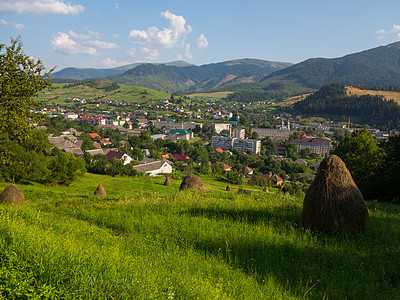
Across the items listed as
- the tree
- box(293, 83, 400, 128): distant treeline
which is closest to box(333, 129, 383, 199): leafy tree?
the tree

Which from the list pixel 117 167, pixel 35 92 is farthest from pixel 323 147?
pixel 35 92

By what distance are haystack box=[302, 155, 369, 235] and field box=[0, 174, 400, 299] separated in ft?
0.93

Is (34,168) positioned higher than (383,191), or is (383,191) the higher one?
(383,191)

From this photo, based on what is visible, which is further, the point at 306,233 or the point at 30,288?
the point at 306,233

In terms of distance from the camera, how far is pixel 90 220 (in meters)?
8.52

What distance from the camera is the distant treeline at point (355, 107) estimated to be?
14725 cm

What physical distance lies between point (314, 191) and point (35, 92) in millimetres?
13677

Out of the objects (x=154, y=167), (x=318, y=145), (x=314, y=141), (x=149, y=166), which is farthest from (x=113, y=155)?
(x=318, y=145)

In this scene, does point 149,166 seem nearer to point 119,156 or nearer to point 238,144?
point 119,156

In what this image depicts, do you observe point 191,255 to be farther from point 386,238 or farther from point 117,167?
point 117,167

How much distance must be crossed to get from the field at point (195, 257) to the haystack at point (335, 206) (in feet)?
0.93

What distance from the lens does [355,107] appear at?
162000 mm

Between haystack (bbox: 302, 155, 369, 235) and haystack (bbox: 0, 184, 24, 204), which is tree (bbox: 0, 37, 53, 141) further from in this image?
haystack (bbox: 302, 155, 369, 235)

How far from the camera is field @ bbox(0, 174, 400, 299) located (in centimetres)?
356
